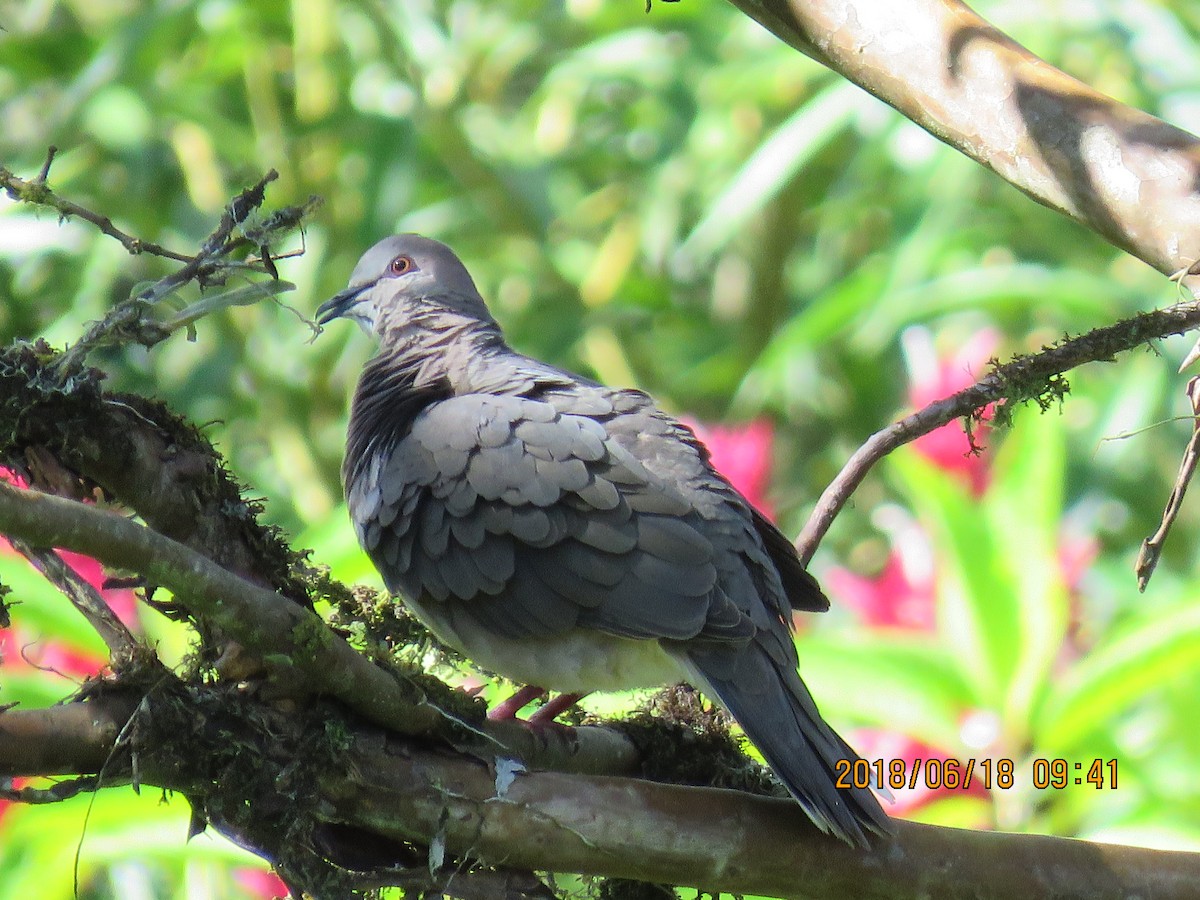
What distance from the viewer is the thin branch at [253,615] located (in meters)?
1.74

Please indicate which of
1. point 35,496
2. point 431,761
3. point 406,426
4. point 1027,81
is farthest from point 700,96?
point 35,496

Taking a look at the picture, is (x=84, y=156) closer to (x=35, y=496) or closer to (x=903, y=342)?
(x=903, y=342)

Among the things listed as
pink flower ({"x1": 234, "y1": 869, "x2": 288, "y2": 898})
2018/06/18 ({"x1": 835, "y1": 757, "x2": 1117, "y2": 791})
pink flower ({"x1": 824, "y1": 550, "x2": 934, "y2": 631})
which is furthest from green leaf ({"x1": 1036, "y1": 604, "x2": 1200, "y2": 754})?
pink flower ({"x1": 234, "y1": 869, "x2": 288, "y2": 898})

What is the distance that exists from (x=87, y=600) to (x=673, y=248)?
5.11m

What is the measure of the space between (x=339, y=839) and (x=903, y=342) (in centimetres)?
443

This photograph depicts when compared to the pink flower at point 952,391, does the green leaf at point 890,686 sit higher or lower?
lower

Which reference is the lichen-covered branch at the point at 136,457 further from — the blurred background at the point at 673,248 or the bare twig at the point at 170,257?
the blurred background at the point at 673,248

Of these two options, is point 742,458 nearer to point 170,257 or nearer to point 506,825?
point 506,825

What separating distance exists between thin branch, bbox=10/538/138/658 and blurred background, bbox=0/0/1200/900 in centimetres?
188

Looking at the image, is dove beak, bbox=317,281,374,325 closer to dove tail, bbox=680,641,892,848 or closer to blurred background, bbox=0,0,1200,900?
blurred background, bbox=0,0,1200,900

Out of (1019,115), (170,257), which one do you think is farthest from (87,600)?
(1019,115)

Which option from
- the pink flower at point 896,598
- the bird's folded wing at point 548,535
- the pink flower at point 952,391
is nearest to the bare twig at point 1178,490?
the bird's folded wing at point 548,535

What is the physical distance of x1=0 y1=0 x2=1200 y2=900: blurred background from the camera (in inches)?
194

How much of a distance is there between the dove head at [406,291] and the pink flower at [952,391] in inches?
68.3
